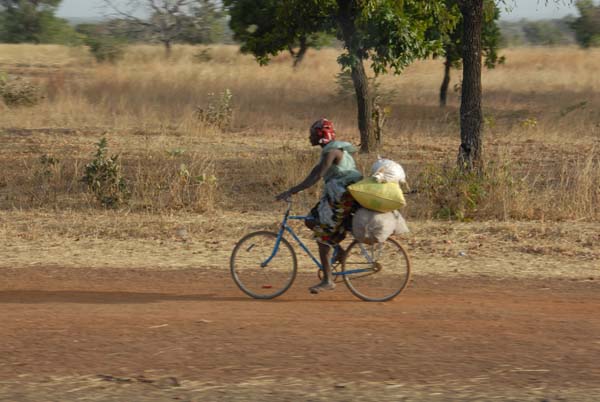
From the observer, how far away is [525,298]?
766cm

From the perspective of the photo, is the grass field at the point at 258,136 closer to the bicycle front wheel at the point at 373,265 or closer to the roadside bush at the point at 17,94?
the roadside bush at the point at 17,94

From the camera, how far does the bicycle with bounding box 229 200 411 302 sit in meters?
7.50

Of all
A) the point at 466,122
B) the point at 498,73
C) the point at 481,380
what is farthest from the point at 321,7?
the point at 498,73

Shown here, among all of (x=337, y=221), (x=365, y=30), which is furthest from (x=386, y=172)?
(x=365, y=30)

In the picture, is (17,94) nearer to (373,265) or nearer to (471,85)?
(471,85)

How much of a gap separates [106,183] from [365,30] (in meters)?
5.71

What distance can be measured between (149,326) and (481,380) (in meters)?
2.60

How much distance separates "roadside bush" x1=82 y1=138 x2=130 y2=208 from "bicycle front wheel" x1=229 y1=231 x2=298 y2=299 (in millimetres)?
5013

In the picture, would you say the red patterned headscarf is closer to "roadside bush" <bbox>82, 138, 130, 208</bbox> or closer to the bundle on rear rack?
the bundle on rear rack

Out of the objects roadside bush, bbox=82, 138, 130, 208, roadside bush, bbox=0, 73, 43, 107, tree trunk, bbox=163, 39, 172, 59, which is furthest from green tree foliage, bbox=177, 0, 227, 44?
roadside bush, bbox=82, 138, 130, 208

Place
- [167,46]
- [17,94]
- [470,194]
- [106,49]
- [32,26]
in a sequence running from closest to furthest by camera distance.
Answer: [470,194], [17,94], [106,49], [167,46], [32,26]

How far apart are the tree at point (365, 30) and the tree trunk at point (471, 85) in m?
2.04

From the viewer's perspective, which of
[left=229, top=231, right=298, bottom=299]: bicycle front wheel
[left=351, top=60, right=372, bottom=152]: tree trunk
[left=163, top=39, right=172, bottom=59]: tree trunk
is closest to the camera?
[left=229, top=231, right=298, bottom=299]: bicycle front wheel

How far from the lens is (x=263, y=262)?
7648 millimetres
